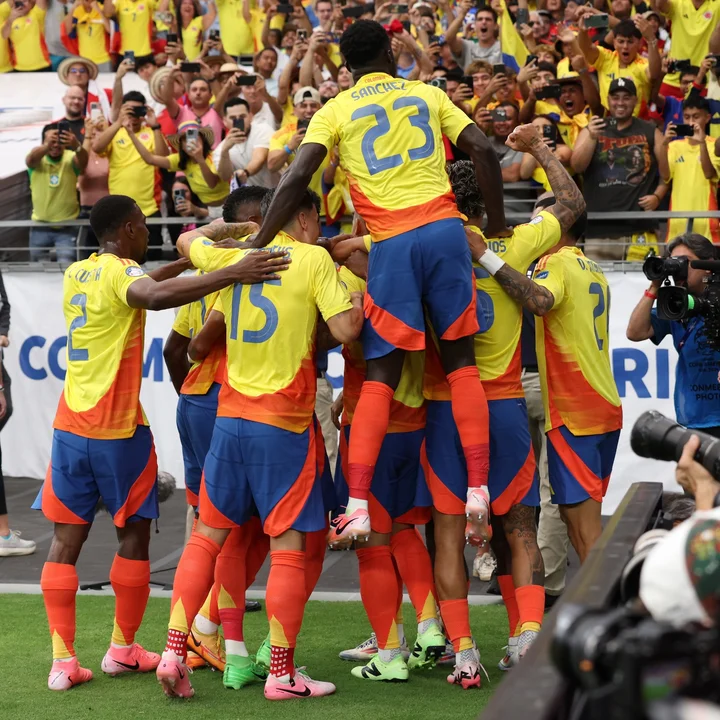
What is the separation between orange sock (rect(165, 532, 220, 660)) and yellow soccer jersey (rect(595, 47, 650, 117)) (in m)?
7.47

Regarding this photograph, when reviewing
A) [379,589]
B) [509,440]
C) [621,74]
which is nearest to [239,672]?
[379,589]

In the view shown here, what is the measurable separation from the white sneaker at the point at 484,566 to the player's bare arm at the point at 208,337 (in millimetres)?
2744

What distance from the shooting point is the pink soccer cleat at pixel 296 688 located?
196 inches

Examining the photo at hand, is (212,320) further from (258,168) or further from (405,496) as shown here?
(258,168)

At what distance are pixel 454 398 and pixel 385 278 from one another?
0.62m

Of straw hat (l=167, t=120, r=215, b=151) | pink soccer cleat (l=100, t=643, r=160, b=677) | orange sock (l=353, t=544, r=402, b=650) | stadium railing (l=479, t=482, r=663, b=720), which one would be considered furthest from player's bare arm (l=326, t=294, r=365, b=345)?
straw hat (l=167, t=120, r=215, b=151)

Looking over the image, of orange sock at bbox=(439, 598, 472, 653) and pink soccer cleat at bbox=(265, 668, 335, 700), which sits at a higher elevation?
orange sock at bbox=(439, 598, 472, 653)

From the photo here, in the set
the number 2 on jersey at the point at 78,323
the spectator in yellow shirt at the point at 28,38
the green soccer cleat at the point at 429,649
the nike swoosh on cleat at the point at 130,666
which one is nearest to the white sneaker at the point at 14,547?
the nike swoosh on cleat at the point at 130,666

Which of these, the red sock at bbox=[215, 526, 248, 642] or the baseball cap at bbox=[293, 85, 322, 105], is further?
the baseball cap at bbox=[293, 85, 322, 105]

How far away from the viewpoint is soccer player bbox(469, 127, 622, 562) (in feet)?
18.4

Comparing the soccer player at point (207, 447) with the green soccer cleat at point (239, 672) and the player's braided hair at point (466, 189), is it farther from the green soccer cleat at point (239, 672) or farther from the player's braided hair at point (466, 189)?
the player's braided hair at point (466, 189)

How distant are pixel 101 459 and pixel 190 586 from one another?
2.63 ft

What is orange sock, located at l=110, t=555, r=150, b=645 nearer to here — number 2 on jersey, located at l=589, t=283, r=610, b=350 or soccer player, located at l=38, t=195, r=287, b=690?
soccer player, located at l=38, t=195, r=287, b=690

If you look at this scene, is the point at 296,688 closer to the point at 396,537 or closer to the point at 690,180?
the point at 396,537
